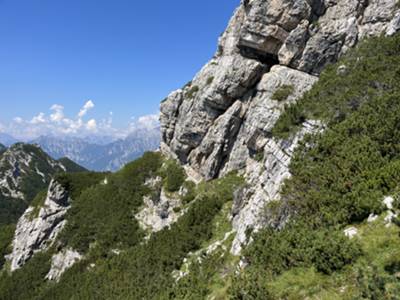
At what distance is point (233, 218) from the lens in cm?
2511

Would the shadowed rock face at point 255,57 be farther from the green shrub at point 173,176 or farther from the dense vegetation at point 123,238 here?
the dense vegetation at point 123,238

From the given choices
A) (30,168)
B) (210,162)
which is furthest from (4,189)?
(210,162)

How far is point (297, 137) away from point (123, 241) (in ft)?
85.0

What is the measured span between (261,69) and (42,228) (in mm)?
46647

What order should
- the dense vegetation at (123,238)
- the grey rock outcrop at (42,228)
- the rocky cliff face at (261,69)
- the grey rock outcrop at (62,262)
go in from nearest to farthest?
the dense vegetation at (123,238) → the rocky cliff face at (261,69) → the grey rock outcrop at (62,262) → the grey rock outcrop at (42,228)

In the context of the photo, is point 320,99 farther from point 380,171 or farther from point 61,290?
point 61,290

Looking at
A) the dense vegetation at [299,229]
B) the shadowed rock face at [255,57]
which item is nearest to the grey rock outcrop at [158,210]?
the dense vegetation at [299,229]

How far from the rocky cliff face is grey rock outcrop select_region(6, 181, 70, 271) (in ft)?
91.3

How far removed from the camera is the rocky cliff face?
31266 millimetres

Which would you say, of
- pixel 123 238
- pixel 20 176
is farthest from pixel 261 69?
pixel 20 176

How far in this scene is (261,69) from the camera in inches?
1405

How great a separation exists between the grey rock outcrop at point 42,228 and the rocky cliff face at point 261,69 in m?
27.8

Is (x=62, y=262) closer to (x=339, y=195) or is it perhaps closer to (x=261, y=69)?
(x=261, y=69)

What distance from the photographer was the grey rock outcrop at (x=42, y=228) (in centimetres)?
4900
